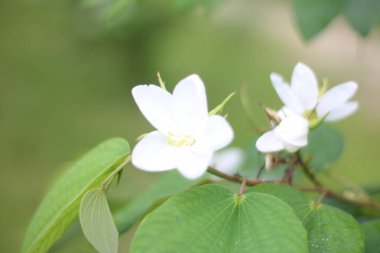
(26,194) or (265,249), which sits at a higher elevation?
(265,249)

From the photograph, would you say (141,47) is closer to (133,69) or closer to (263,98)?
(133,69)

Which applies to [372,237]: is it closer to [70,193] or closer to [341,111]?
[341,111]

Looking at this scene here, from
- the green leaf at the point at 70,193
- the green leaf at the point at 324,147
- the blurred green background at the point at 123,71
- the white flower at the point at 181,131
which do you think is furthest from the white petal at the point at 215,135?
the blurred green background at the point at 123,71

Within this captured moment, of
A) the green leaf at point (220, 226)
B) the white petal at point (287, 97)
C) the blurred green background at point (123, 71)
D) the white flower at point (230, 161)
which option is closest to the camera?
the green leaf at point (220, 226)

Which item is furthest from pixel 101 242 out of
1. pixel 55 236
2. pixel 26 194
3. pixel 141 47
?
pixel 141 47

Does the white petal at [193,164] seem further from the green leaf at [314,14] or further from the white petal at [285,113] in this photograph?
the green leaf at [314,14]

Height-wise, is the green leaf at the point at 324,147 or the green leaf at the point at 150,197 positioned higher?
the green leaf at the point at 150,197
